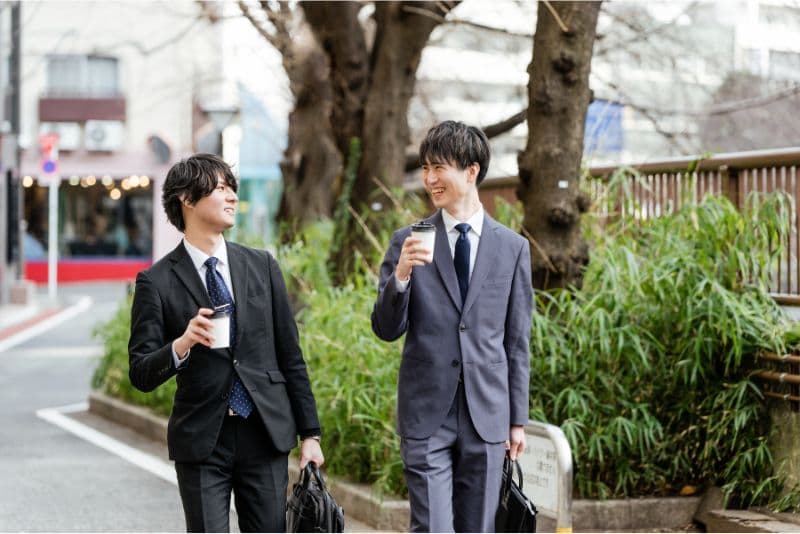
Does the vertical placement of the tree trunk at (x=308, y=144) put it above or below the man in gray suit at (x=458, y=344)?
above

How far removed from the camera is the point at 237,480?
13.2 feet

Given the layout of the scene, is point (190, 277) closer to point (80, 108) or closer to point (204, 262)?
point (204, 262)

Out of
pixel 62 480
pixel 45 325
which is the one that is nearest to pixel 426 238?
pixel 62 480

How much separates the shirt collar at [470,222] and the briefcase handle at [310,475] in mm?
1015

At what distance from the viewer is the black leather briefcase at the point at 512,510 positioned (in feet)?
14.4

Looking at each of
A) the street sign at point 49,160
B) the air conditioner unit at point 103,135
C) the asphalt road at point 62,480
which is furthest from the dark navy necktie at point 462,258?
the air conditioner unit at point 103,135

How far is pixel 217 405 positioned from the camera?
12.9ft

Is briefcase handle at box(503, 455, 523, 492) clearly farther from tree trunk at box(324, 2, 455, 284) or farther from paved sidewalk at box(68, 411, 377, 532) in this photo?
tree trunk at box(324, 2, 455, 284)

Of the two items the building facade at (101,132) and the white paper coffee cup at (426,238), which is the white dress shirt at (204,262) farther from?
the building facade at (101,132)

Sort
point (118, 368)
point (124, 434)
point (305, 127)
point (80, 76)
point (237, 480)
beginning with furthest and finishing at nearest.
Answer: point (80, 76) → point (305, 127) → point (118, 368) → point (124, 434) → point (237, 480)

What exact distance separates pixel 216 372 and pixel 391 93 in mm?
9363

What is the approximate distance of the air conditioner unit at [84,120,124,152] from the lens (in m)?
44.7

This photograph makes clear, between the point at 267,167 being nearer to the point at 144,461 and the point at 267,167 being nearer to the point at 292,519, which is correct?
the point at 144,461

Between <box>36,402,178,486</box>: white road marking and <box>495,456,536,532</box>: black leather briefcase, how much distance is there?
191 inches
